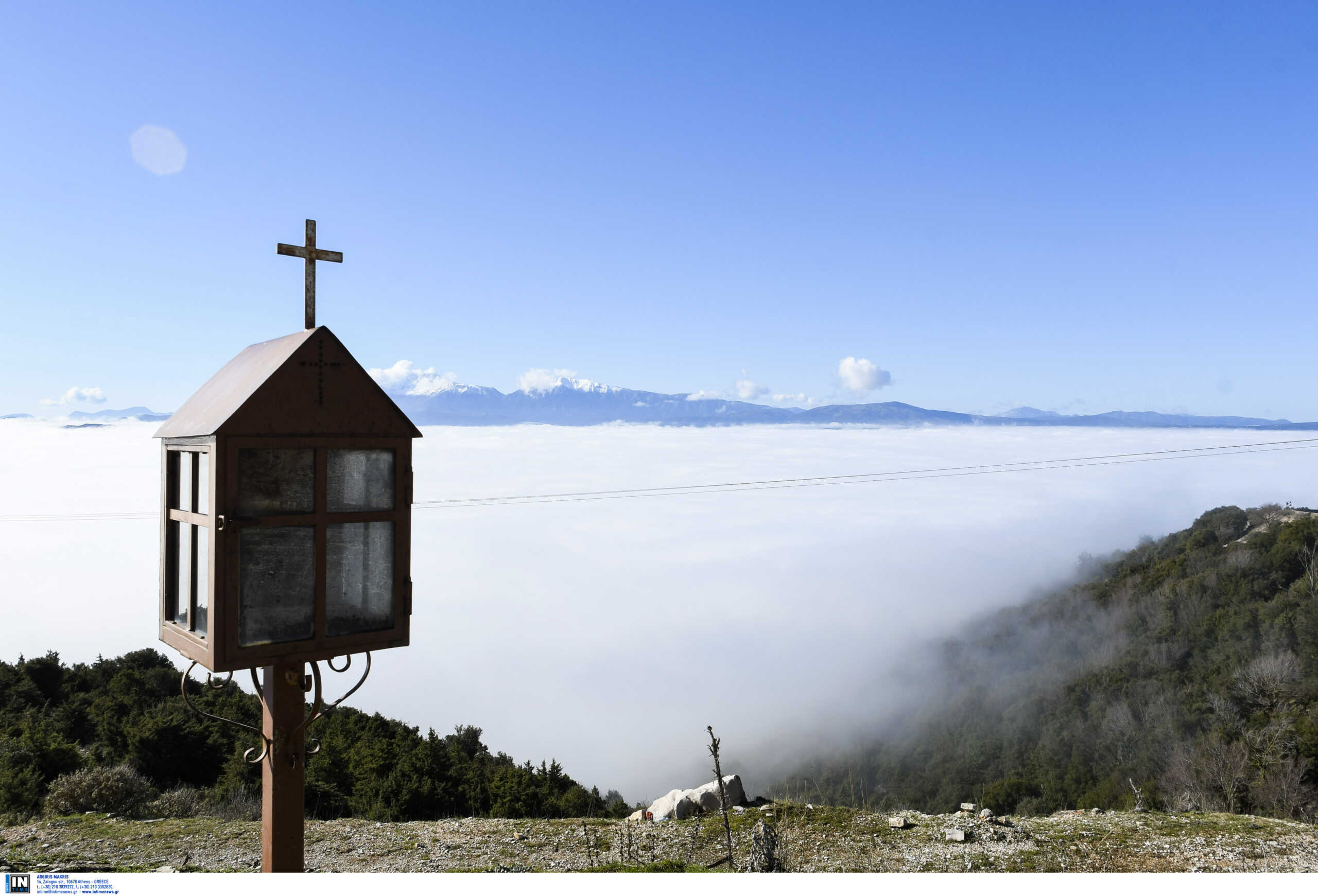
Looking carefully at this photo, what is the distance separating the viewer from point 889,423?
438ft

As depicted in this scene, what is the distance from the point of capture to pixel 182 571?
3617 millimetres

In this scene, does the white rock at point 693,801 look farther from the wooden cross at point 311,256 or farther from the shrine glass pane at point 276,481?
the wooden cross at point 311,256

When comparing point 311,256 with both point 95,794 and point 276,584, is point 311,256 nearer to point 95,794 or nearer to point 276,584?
point 276,584

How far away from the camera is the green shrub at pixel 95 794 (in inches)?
367

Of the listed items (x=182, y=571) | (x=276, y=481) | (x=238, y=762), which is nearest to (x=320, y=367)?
(x=276, y=481)

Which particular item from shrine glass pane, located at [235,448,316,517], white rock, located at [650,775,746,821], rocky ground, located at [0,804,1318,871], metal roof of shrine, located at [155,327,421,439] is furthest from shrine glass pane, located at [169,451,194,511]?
white rock, located at [650,775,746,821]

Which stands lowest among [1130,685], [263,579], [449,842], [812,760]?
[812,760]

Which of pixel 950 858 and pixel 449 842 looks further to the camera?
pixel 449 842

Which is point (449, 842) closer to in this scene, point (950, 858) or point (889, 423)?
point (950, 858)

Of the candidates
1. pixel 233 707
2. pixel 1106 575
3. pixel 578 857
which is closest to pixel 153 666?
pixel 233 707

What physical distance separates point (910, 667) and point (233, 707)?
250ft

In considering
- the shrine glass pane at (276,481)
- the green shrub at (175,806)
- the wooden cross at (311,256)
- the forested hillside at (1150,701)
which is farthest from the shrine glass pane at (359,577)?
the forested hillside at (1150,701)

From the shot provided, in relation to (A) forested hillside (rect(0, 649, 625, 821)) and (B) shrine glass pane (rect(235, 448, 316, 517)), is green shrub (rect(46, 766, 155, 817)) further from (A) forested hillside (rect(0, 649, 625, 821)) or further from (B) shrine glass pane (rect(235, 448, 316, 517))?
(B) shrine glass pane (rect(235, 448, 316, 517))
